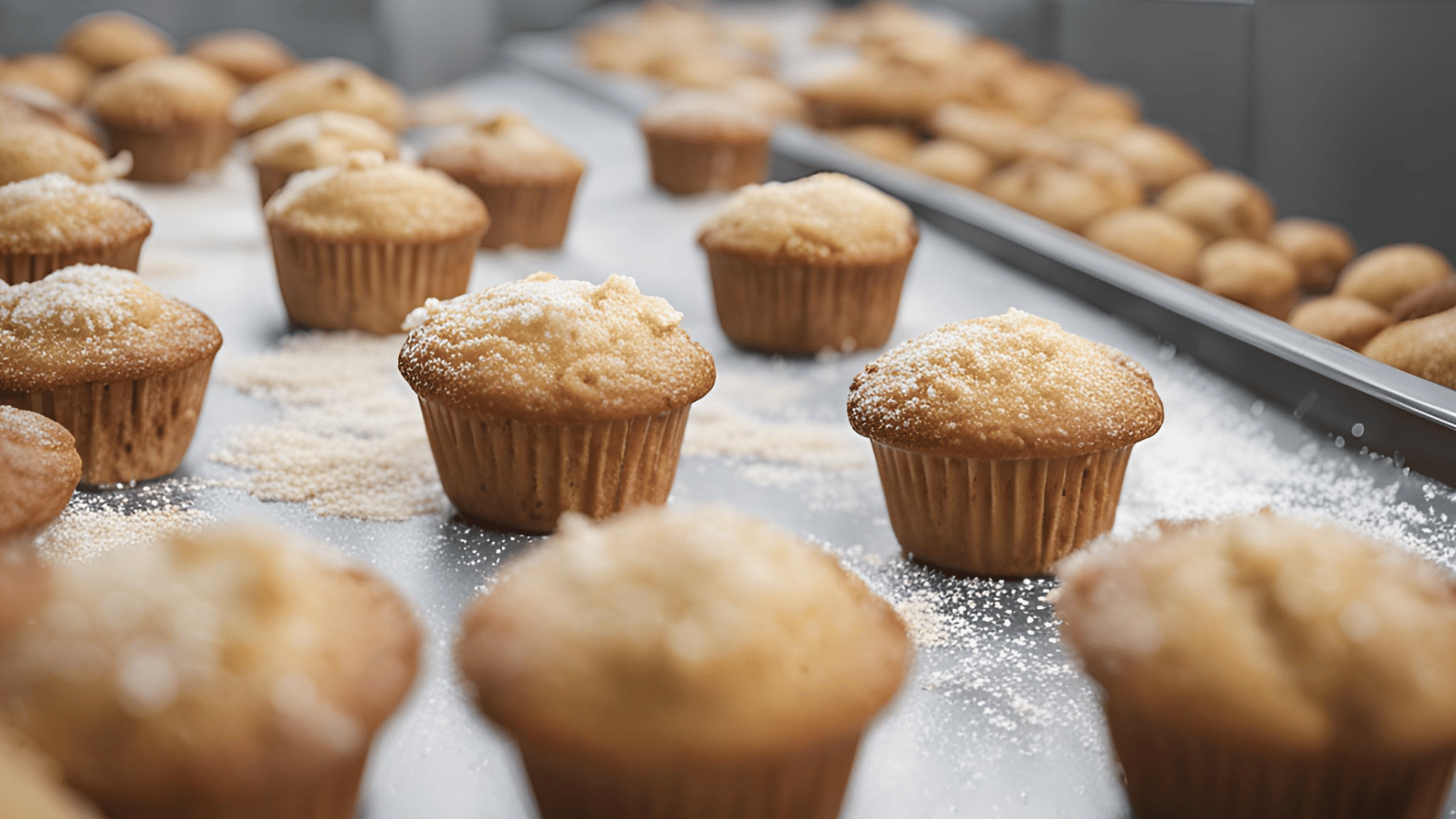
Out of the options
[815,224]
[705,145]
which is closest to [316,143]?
[705,145]

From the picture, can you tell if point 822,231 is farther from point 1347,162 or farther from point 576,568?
point 1347,162

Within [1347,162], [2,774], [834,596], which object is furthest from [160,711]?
[1347,162]

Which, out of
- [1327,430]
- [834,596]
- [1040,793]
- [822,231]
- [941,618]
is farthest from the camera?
[822,231]

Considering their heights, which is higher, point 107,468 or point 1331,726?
point 1331,726

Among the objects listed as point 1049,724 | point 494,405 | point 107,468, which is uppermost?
point 494,405

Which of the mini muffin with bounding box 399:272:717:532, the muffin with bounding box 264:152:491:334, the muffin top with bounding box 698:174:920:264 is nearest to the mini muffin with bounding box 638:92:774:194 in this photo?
the muffin top with bounding box 698:174:920:264

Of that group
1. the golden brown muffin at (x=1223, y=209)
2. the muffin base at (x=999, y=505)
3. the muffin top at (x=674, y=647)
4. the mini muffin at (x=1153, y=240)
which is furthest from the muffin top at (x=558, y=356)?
the golden brown muffin at (x=1223, y=209)

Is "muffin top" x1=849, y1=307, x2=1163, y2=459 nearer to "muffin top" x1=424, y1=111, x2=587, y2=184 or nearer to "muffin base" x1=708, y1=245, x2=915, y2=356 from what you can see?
"muffin base" x1=708, y1=245, x2=915, y2=356
